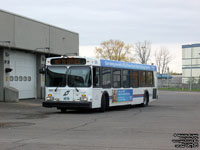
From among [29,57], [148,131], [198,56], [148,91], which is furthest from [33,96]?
[198,56]

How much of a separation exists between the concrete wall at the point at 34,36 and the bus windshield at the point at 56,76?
26.8ft

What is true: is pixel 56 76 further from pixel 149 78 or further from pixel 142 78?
pixel 149 78

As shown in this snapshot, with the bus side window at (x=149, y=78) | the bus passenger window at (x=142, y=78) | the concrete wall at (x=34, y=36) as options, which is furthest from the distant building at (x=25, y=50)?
the bus side window at (x=149, y=78)

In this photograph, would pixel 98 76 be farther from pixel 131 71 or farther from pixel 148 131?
pixel 148 131

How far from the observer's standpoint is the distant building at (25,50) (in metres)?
29.5

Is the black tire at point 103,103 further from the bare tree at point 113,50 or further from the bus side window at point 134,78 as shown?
the bare tree at point 113,50

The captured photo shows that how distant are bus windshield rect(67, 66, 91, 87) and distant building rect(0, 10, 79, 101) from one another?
9025 mm

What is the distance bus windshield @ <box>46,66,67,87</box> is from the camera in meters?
21.5

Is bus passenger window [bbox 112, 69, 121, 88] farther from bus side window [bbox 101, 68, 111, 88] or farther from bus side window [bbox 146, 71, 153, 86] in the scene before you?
bus side window [bbox 146, 71, 153, 86]

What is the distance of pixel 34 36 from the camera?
3325cm

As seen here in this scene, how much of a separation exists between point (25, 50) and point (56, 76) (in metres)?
11.7

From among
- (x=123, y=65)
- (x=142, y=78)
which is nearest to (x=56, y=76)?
(x=123, y=65)

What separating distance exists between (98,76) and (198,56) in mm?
71438

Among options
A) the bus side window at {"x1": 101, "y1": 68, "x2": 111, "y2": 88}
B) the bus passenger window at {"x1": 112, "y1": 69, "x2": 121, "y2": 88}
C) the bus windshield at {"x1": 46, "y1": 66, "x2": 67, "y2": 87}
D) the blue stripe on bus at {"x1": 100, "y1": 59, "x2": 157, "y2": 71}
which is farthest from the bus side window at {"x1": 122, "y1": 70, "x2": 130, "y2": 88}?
the bus windshield at {"x1": 46, "y1": 66, "x2": 67, "y2": 87}
